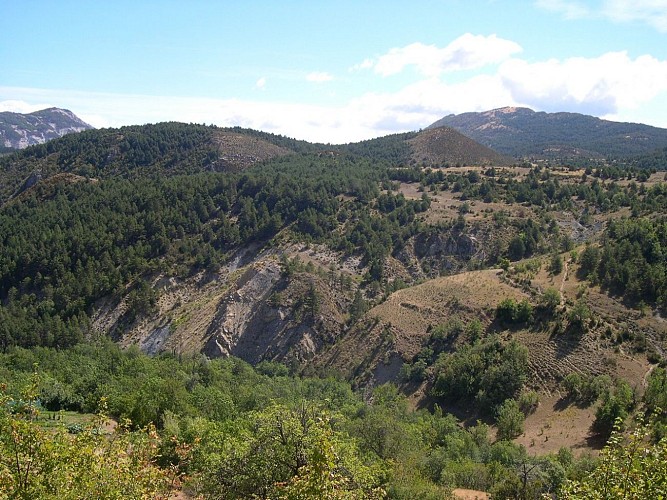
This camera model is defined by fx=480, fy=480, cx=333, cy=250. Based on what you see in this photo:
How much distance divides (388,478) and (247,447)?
890 cm

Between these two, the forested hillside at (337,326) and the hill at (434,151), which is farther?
the hill at (434,151)

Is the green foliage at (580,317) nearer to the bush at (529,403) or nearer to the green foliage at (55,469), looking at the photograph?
the bush at (529,403)

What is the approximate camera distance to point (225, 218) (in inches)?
3332

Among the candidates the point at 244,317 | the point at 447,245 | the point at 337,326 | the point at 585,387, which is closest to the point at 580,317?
the point at 585,387

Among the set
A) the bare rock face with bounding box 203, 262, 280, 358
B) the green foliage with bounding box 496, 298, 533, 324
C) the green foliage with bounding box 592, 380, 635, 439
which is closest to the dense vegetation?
the green foliage with bounding box 592, 380, 635, 439

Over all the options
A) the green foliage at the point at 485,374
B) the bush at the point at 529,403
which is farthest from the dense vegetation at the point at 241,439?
the bush at the point at 529,403

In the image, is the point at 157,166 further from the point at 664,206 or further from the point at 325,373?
the point at 664,206

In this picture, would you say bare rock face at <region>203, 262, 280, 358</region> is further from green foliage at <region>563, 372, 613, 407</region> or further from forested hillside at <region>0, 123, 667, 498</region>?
green foliage at <region>563, 372, 613, 407</region>

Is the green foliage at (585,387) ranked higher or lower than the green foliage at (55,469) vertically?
lower

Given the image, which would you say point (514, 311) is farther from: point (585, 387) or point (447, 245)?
point (447, 245)

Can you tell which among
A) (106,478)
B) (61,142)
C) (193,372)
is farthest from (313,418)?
(61,142)

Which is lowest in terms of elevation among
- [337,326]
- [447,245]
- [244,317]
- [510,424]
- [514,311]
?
[510,424]

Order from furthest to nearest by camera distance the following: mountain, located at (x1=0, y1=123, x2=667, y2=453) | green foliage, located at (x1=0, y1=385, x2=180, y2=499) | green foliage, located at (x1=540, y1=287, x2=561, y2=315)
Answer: green foliage, located at (x1=540, y1=287, x2=561, y2=315) → mountain, located at (x1=0, y1=123, x2=667, y2=453) → green foliage, located at (x1=0, y1=385, x2=180, y2=499)

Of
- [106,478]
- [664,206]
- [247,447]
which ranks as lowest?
[247,447]
